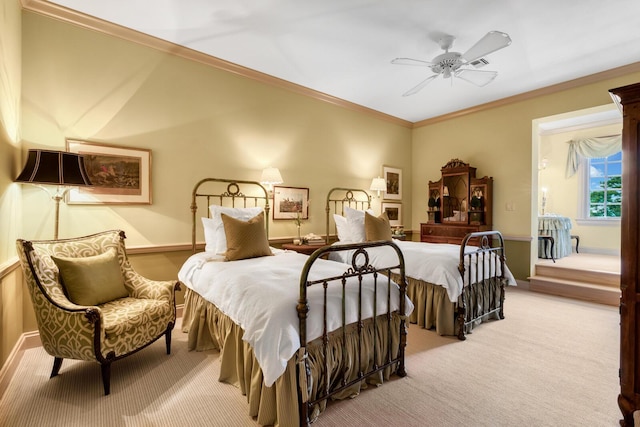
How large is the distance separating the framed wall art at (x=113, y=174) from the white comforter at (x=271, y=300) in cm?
130

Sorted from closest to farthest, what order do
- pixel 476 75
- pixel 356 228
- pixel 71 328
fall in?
1. pixel 71 328
2. pixel 476 75
3. pixel 356 228

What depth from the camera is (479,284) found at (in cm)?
357

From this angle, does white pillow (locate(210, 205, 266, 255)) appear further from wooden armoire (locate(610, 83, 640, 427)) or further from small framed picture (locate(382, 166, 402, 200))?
small framed picture (locate(382, 166, 402, 200))

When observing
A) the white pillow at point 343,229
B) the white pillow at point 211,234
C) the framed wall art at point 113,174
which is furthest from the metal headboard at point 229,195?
the white pillow at point 343,229

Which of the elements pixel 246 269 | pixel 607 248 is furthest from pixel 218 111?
pixel 607 248

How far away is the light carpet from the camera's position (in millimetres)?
1946

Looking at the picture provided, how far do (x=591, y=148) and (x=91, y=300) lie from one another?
9315 millimetres

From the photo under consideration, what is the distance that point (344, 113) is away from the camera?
5574 millimetres

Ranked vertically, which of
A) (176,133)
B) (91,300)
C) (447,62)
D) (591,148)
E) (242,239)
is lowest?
(91,300)

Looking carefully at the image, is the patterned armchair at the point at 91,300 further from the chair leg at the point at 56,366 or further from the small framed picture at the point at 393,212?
the small framed picture at the point at 393,212

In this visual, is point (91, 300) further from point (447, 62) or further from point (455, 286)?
point (447, 62)

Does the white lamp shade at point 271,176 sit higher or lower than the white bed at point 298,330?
higher

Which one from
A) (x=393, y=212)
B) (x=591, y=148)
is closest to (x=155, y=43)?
(x=393, y=212)

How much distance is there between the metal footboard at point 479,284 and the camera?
3.21m
